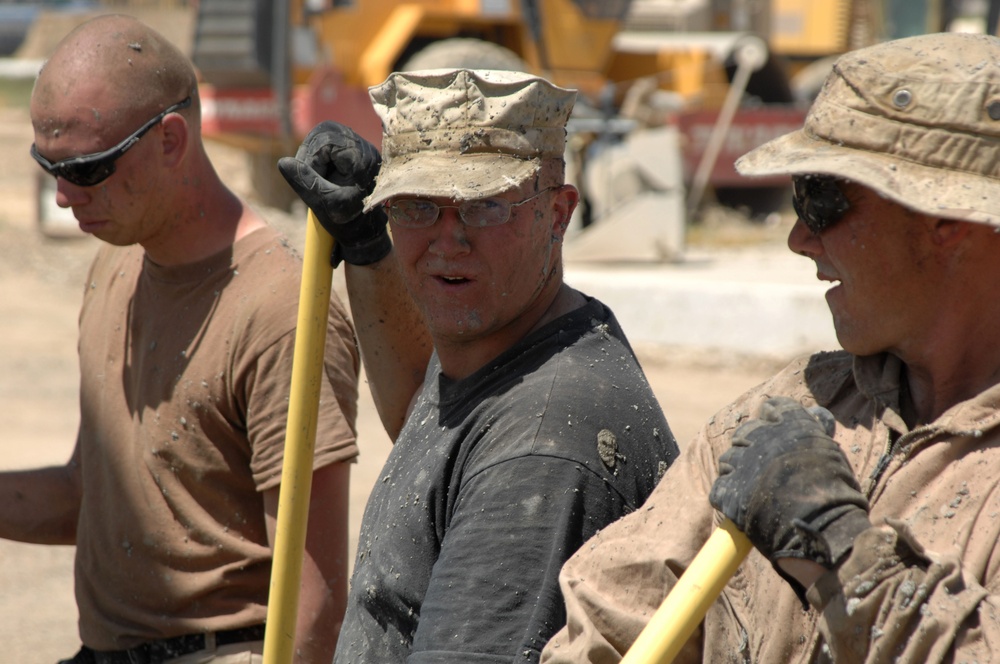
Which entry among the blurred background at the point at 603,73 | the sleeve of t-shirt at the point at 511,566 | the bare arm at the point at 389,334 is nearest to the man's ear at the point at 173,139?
the bare arm at the point at 389,334

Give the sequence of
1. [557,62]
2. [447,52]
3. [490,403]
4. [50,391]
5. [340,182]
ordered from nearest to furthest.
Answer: [490,403] < [340,182] < [50,391] < [447,52] < [557,62]

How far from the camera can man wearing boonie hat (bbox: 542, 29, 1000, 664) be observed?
1.54 meters

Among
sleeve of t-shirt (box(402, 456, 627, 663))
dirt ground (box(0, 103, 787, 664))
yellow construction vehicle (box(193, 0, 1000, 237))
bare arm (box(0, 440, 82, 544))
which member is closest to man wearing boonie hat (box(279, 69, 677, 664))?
sleeve of t-shirt (box(402, 456, 627, 663))

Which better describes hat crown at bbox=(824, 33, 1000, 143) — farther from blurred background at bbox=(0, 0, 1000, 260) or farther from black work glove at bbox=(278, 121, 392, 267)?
blurred background at bbox=(0, 0, 1000, 260)

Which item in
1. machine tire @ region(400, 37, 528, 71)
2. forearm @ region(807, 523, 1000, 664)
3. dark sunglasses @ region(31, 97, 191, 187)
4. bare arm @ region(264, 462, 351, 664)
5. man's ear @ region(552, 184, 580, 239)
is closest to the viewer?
forearm @ region(807, 523, 1000, 664)

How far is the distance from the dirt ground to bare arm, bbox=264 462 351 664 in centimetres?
290

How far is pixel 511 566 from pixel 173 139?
1480 mm

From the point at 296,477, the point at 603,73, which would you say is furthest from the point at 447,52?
the point at 296,477

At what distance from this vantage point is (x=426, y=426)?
222 cm

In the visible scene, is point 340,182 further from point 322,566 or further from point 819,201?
point 819,201

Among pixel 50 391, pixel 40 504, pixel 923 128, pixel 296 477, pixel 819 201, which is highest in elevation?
pixel 923 128

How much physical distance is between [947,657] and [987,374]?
1.35 ft

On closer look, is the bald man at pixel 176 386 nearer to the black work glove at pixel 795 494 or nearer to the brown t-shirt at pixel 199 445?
the brown t-shirt at pixel 199 445

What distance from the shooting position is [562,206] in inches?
90.4
